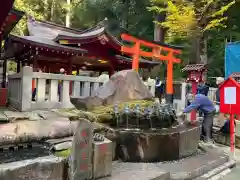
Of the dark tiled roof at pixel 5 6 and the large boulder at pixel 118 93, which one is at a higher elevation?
the dark tiled roof at pixel 5 6

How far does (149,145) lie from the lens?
5219 mm

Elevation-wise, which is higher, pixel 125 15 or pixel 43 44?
pixel 125 15

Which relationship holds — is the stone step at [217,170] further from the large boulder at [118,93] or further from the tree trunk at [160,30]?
the tree trunk at [160,30]

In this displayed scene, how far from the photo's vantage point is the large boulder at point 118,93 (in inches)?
260

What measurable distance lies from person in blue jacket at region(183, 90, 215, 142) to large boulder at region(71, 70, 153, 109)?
1.50 m

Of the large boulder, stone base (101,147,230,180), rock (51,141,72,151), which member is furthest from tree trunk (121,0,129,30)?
rock (51,141,72,151)

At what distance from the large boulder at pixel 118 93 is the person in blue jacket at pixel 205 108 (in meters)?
1.50

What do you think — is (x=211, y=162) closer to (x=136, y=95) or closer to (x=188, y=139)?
(x=188, y=139)

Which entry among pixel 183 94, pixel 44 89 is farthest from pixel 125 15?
pixel 44 89

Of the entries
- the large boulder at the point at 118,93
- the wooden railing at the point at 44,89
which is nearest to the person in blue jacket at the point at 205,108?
the large boulder at the point at 118,93

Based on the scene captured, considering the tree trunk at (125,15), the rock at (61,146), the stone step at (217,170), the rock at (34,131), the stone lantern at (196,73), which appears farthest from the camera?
the tree trunk at (125,15)

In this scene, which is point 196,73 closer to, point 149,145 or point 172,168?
point 149,145

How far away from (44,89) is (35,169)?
3748 mm

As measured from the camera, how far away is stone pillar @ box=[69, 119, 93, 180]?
11.5 ft
